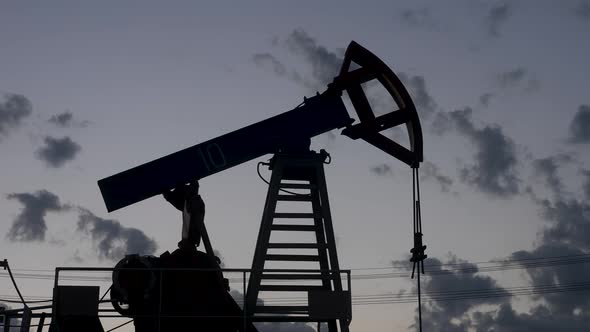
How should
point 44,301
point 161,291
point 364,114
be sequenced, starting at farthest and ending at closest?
point 364,114 < point 44,301 < point 161,291

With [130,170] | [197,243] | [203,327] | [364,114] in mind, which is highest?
[364,114]

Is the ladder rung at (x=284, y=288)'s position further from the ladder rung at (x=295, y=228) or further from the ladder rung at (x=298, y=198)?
the ladder rung at (x=298, y=198)

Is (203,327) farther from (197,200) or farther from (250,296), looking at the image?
(197,200)

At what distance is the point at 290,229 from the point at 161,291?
307cm

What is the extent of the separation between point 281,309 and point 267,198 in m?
2.53

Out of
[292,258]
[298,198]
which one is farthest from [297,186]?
[292,258]

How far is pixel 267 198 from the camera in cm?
1980

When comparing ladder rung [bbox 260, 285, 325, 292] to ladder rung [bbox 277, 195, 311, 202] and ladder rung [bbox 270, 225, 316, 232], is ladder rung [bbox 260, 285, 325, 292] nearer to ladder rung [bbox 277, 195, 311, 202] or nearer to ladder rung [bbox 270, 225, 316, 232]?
ladder rung [bbox 270, 225, 316, 232]

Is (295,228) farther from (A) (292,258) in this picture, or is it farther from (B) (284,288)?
(B) (284,288)

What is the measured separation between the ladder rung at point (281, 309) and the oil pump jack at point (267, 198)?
2 cm

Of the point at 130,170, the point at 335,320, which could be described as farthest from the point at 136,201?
the point at 335,320

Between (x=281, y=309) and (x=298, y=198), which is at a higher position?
(x=298, y=198)

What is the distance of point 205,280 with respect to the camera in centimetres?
1878

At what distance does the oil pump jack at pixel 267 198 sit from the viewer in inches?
726
